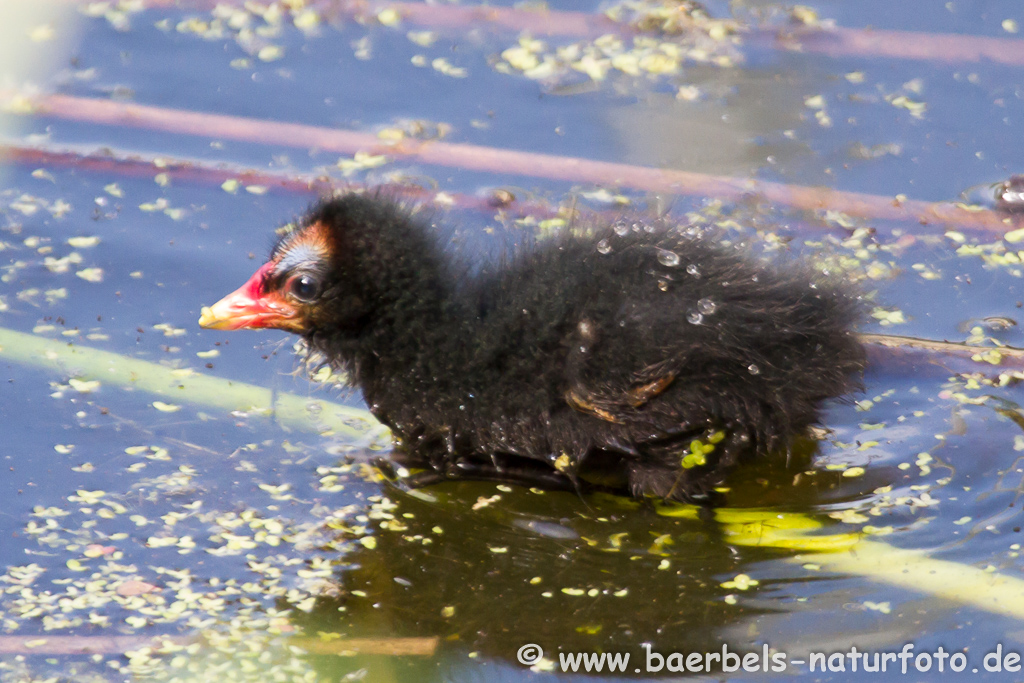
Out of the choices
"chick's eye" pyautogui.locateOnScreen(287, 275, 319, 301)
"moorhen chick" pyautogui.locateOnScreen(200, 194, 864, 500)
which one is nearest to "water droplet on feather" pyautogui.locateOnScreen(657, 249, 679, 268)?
"moorhen chick" pyautogui.locateOnScreen(200, 194, 864, 500)

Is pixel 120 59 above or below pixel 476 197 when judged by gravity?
above

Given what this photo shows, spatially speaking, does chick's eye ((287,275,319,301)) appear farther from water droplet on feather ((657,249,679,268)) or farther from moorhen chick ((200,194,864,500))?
water droplet on feather ((657,249,679,268))

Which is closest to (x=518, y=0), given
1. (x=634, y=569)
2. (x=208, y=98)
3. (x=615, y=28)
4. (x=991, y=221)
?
(x=615, y=28)

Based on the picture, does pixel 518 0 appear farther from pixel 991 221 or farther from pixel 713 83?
pixel 991 221

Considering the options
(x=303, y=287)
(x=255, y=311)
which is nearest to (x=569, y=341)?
(x=303, y=287)

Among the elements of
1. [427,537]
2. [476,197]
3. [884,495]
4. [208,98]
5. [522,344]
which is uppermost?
[208,98]

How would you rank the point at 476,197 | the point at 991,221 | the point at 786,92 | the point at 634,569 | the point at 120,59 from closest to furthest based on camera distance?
the point at 634,569
the point at 991,221
the point at 476,197
the point at 786,92
the point at 120,59
